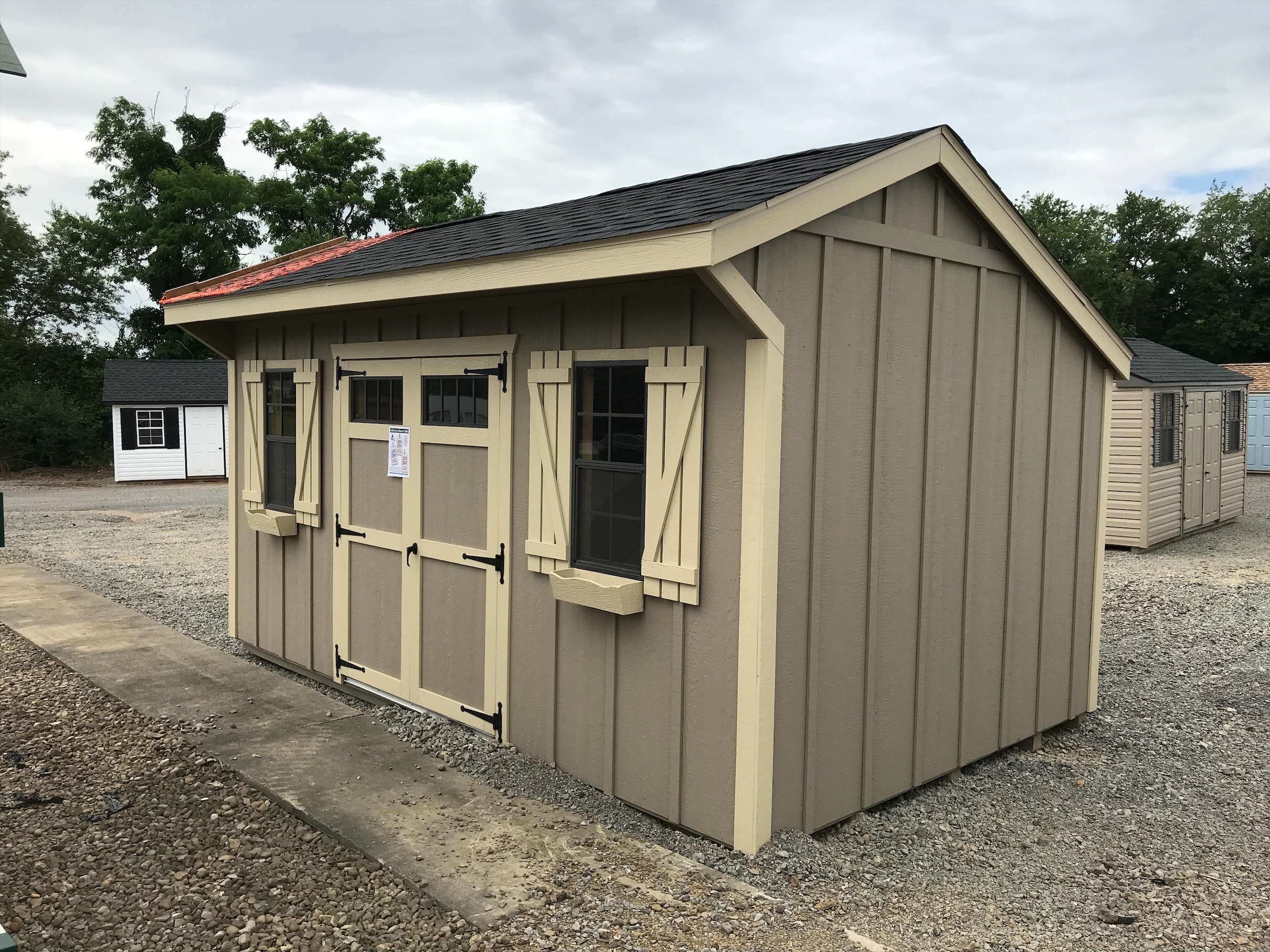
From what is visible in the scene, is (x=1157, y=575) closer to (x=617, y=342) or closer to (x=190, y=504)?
(x=617, y=342)

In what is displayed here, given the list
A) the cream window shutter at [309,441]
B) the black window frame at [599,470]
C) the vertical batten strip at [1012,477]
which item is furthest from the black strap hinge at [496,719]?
the vertical batten strip at [1012,477]

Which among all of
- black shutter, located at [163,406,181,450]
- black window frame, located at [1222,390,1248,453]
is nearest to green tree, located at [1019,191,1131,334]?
black window frame, located at [1222,390,1248,453]

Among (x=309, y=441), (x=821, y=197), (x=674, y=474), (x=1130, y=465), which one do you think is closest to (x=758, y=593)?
(x=674, y=474)

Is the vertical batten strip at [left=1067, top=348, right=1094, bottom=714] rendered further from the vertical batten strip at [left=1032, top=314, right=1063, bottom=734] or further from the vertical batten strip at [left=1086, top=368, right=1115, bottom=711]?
the vertical batten strip at [left=1032, top=314, right=1063, bottom=734]

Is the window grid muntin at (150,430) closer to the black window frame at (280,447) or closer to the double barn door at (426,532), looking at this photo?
the black window frame at (280,447)

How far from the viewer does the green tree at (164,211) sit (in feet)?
97.3

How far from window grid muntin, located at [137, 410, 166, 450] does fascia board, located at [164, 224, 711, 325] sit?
18.2m

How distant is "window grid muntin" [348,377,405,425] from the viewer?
593 centimetres

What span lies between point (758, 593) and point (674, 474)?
0.61 meters

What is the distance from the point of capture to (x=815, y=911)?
360 centimetres

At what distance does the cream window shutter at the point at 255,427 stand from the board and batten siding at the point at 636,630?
60.6 inches

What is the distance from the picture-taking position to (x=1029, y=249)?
5164 mm

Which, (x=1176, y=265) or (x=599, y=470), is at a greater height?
(x=1176, y=265)

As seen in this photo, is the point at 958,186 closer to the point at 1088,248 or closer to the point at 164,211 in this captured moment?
the point at 164,211
